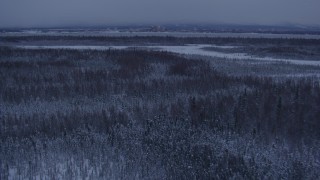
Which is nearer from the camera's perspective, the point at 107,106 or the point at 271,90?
the point at 107,106

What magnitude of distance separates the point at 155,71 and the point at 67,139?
38.4ft

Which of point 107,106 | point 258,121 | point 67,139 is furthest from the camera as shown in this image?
point 107,106

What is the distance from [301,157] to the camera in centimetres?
595

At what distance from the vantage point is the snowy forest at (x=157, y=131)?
568 cm

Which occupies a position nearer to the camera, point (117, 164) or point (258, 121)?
point (117, 164)

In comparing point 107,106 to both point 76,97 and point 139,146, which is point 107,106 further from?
point 139,146

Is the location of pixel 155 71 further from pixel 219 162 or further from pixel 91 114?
pixel 219 162

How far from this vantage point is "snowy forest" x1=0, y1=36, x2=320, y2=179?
18.6 ft

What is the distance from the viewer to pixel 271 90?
1234 centimetres

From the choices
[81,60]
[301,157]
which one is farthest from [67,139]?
[81,60]

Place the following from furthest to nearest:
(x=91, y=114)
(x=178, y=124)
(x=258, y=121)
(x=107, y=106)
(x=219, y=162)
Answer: (x=107, y=106)
(x=91, y=114)
(x=258, y=121)
(x=178, y=124)
(x=219, y=162)

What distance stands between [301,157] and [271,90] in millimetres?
6667

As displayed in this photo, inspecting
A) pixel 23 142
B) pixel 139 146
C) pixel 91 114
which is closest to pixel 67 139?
pixel 23 142

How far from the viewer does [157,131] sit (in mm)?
7398
